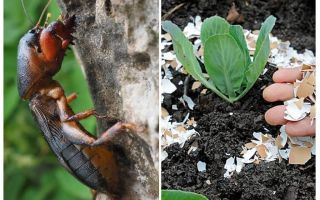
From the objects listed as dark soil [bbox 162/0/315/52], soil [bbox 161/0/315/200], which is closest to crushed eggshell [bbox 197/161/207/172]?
soil [bbox 161/0/315/200]

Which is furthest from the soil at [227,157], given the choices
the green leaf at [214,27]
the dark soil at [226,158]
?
the green leaf at [214,27]

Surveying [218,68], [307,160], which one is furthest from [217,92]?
[307,160]

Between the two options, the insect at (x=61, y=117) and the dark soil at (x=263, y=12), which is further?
the dark soil at (x=263, y=12)

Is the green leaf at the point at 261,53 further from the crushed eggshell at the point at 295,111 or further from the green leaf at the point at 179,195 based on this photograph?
the green leaf at the point at 179,195

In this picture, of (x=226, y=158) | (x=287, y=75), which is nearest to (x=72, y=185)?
(x=226, y=158)

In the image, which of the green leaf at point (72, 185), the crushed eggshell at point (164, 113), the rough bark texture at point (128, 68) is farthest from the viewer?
the crushed eggshell at point (164, 113)

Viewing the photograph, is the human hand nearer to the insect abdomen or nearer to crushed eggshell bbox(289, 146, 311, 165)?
crushed eggshell bbox(289, 146, 311, 165)
